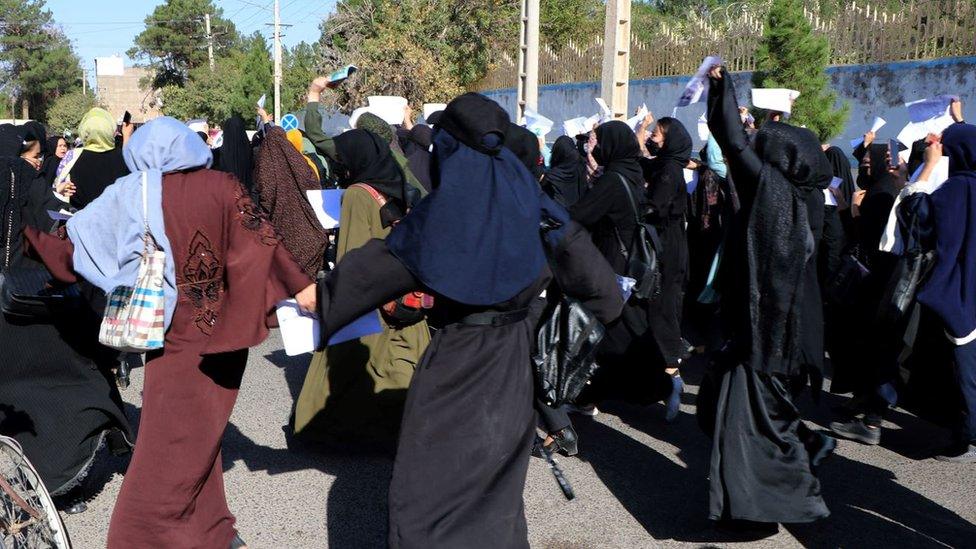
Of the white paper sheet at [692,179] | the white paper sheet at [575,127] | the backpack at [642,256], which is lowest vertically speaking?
the backpack at [642,256]

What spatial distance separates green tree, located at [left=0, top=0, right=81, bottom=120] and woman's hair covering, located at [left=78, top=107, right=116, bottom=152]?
71463 mm

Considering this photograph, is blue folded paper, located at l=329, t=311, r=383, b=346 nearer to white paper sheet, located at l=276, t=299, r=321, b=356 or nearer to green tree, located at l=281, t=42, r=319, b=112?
white paper sheet, located at l=276, t=299, r=321, b=356

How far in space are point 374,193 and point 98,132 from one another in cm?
312

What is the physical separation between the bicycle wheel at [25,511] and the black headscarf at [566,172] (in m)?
4.69

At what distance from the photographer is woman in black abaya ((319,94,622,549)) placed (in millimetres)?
3406

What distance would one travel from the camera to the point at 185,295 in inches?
152

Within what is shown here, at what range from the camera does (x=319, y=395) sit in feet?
19.3

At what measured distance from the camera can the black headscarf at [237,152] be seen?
8.75m

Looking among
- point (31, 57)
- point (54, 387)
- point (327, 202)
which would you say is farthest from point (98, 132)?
point (31, 57)

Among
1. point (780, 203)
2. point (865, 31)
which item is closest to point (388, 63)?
point (865, 31)

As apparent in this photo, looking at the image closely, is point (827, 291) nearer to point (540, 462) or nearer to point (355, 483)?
point (540, 462)

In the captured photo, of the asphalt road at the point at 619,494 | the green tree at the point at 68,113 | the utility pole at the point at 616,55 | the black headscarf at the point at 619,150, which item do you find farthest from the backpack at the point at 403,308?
the green tree at the point at 68,113

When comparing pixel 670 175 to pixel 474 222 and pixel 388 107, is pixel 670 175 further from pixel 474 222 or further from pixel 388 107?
pixel 474 222

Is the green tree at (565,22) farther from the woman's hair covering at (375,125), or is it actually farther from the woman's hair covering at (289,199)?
the woman's hair covering at (289,199)
